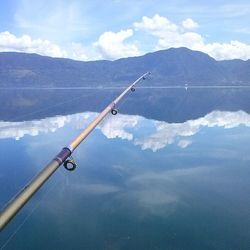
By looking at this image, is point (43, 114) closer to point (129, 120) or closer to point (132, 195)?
point (129, 120)

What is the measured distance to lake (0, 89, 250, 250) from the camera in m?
24.1

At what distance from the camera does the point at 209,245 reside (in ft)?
75.6

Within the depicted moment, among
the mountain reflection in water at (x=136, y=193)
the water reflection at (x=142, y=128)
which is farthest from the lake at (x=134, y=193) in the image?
the water reflection at (x=142, y=128)

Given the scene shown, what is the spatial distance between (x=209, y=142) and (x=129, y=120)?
3115cm

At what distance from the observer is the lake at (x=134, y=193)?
950 inches

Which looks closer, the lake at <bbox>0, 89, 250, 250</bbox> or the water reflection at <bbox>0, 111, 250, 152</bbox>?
the lake at <bbox>0, 89, 250, 250</bbox>

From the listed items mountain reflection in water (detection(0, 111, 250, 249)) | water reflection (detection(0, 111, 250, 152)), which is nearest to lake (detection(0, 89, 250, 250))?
mountain reflection in water (detection(0, 111, 250, 249))

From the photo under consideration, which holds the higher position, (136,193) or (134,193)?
(136,193)

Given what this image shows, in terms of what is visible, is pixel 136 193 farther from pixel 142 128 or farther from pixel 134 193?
pixel 142 128

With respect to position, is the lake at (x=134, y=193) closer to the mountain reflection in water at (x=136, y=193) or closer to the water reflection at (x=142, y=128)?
the mountain reflection in water at (x=136, y=193)

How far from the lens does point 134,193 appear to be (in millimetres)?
32125

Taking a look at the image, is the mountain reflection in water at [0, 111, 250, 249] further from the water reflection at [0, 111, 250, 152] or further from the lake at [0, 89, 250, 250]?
the water reflection at [0, 111, 250, 152]

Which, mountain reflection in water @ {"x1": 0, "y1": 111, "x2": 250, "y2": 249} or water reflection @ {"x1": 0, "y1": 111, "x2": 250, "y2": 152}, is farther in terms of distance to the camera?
water reflection @ {"x1": 0, "y1": 111, "x2": 250, "y2": 152}

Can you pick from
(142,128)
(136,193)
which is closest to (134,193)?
(136,193)
